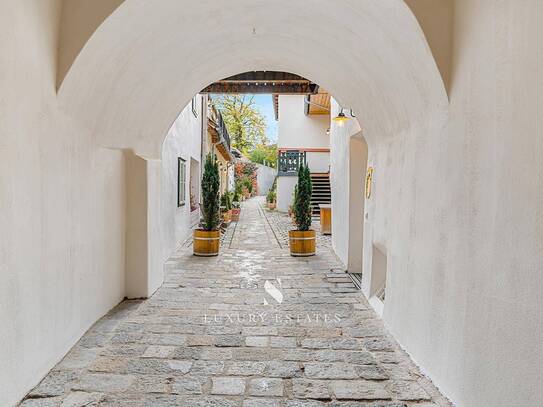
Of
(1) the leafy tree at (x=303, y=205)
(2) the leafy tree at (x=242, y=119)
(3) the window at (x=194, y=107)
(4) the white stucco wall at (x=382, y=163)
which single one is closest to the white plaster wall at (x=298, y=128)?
(3) the window at (x=194, y=107)

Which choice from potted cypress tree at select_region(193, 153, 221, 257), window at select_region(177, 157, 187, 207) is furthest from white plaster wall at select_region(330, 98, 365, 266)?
window at select_region(177, 157, 187, 207)

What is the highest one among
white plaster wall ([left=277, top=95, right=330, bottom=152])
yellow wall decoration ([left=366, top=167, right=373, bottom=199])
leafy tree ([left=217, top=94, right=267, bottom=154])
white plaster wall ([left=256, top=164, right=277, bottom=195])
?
leafy tree ([left=217, top=94, right=267, bottom=154])

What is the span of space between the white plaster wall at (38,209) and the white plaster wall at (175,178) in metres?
2.27

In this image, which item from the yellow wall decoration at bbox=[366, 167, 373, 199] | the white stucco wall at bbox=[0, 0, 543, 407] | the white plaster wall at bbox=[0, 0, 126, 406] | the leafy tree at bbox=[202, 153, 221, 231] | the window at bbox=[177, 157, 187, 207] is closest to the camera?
the white stucco wall at bbox=[0, 0, 543, 407]

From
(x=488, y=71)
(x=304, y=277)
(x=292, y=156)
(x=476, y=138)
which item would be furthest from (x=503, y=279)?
(x=292, y=156)

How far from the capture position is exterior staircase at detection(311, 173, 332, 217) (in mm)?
15508

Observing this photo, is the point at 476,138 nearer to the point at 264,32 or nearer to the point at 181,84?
the point at 264,32

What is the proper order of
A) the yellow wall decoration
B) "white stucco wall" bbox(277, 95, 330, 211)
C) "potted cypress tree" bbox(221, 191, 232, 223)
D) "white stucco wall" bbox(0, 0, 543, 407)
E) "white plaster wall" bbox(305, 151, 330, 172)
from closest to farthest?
"white stucco wall" bbox(0, 0, 543, 407) < the yellow wall decoration < "potted cypress tree" bbox(221, 191, 232, 223) < "white stucco wall" bbox(277, 95, 330, 211) < "white plaster wall" bbox(305, 151, 330, 172)

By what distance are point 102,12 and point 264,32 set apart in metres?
1.81

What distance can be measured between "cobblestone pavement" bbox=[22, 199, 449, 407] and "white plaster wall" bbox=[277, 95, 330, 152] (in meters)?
13.3

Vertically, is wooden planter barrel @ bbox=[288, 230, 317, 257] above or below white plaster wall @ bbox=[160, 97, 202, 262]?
below

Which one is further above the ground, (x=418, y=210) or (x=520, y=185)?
(x=520, y=185)

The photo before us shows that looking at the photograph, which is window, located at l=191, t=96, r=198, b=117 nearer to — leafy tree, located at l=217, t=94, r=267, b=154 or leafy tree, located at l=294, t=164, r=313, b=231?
leafy tree, located at l=294, t=164, r=313, b=231

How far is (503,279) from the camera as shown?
1.96 metres
